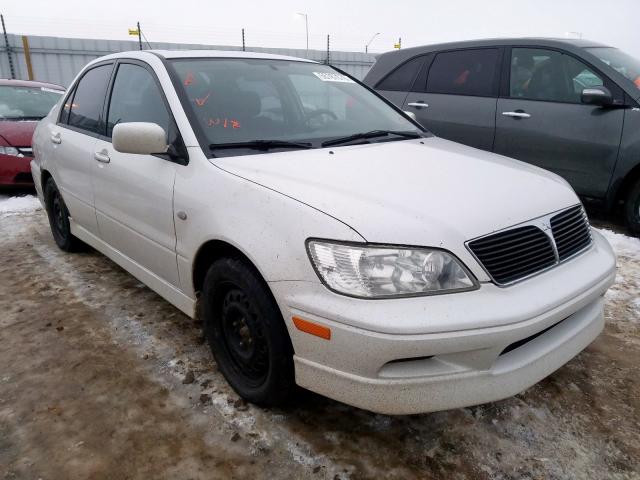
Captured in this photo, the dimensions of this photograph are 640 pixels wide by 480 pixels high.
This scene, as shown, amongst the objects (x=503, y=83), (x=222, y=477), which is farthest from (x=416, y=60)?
(x=222, y=477)

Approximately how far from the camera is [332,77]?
10.9ft

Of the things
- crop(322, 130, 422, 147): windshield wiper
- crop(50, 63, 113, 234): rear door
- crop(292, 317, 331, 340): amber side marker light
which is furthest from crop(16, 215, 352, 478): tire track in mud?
crop(322, 130, 422, 147): windshield wiper

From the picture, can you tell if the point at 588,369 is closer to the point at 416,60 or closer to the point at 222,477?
the point at 222,477

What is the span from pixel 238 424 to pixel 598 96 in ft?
12.8

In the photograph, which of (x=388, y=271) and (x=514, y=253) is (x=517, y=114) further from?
(x=388, y=271)

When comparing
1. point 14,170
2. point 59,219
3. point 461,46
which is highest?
point 461,46

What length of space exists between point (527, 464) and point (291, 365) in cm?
98

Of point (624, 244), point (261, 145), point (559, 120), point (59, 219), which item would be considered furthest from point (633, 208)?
point (59, 219)

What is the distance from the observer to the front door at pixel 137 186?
254 centimetres

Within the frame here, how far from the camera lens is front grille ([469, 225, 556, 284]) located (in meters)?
1.83

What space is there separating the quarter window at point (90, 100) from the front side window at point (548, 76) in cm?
366

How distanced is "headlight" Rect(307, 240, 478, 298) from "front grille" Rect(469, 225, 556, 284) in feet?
0.36

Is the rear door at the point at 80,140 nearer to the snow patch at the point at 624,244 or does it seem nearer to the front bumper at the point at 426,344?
the front bumper at the point at 426,344

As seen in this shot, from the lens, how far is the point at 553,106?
181 inches
